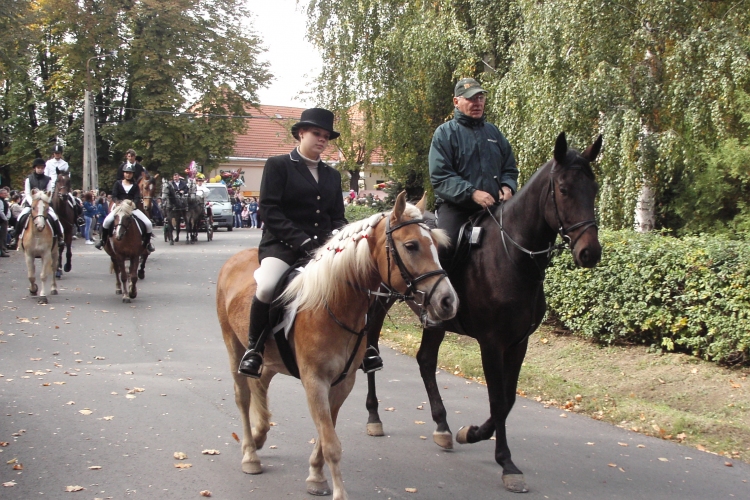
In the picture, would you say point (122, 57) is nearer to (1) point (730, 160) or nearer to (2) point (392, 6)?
(2) point (392, 6)

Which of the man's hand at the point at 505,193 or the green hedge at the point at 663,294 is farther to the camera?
the green hedge at the point at 663,294

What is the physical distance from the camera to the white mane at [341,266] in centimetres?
507

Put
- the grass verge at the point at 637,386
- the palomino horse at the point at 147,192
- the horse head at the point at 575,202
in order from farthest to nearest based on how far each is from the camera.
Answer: the palomino horse at the point at 147,192
the grass verge at the point at 637,386
the horse head at the point at 575,202

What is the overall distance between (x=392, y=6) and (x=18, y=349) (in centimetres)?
1237

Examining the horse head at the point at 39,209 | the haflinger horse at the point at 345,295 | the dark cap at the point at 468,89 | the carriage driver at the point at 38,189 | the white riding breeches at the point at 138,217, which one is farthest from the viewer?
the carriage driver at the point at 38,189

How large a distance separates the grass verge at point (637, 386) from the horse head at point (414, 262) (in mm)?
1581

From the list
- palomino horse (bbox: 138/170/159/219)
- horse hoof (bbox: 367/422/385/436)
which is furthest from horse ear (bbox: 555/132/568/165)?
palomino horse (bbox: 138/170/159/219)

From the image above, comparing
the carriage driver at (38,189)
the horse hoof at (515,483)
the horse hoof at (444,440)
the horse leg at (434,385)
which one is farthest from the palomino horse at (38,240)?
the horse hoof at (515,483)

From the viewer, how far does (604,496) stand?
5531mm

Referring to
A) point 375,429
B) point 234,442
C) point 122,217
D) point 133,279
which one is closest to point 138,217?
point 122,217

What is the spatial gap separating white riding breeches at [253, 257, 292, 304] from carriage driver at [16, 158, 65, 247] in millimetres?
12202

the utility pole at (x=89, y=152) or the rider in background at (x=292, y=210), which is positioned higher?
the utility pole at (x=89, y=152)

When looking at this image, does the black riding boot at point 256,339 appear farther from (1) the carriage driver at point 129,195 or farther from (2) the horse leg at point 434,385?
(1) the carriage driver at point 129,195

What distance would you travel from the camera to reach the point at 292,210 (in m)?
6.02
